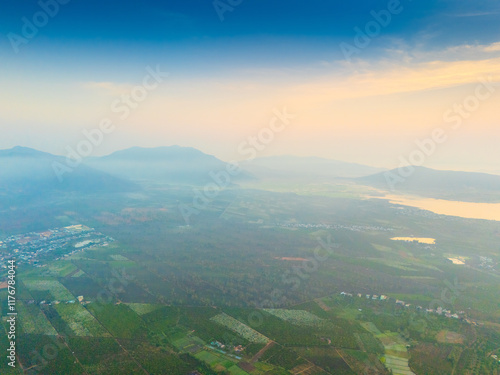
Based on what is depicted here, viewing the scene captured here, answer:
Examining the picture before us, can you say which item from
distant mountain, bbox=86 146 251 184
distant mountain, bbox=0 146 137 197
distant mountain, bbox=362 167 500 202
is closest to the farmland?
distant mountain, bbox=0 146 137 197

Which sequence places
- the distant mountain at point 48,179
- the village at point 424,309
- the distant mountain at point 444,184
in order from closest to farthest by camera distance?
the village at point 424,309
the distant mountain at point 48,179
the distant mountain at point 444,184

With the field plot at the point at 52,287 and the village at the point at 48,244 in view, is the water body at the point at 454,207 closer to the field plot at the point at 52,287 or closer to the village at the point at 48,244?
the village at the point at 48,244

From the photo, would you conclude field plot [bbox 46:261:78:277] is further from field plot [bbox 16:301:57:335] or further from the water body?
the water body

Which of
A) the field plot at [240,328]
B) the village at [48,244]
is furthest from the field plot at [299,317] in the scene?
the village at [48,244]

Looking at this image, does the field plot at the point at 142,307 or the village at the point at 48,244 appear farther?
the village at the point at 48,244

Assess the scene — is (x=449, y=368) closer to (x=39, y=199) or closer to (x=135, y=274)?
(x=135, y=274)
